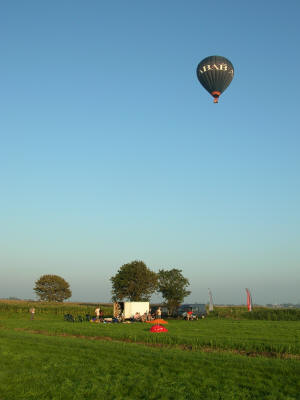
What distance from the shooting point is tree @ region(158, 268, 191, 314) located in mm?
73625

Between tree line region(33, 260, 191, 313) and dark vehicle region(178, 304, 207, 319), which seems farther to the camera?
tree line region(33, 260, 191, 313)

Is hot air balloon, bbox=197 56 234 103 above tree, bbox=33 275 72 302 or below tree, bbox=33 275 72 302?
above

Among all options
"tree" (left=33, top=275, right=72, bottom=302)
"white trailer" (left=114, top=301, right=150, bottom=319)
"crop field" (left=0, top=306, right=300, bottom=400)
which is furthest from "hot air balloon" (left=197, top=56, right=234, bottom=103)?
"tree" (left=33, top=275, right=72, bottom=302)

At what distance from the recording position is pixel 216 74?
174ft

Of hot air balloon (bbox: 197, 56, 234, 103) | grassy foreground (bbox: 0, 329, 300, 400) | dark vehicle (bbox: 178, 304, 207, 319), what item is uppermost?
hot air balloon (bbox: 197, 56, 234, 103)

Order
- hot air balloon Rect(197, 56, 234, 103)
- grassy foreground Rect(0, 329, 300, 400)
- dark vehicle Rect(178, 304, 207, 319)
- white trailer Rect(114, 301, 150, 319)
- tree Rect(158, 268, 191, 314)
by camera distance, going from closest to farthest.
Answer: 1. grassy foreground Rect(0, 329, 300, 400)
2. white trailer Rect(114, 301, 150, 319)
3. hot air balloon Rect(197, 56, 234, 103)
4. dark vehicle Rect(178, 304, 207, 319)
5. tree Rect(158, 268, 191, 314)

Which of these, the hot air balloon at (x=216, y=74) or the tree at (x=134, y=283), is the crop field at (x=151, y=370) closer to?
the hot air balloon at (x=216, y=74)

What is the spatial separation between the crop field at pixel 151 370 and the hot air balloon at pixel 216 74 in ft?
124

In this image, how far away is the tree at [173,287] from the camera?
242 feet

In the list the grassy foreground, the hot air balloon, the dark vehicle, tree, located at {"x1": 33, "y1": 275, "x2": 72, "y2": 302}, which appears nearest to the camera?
the grassy foreground

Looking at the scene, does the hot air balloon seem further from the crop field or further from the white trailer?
the crop field

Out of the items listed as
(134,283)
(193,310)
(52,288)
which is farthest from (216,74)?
(52,288)

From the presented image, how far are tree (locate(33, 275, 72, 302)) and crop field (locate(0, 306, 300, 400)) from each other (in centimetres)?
9983

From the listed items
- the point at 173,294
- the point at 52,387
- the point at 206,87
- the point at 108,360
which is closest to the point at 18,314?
the point at 173,294
